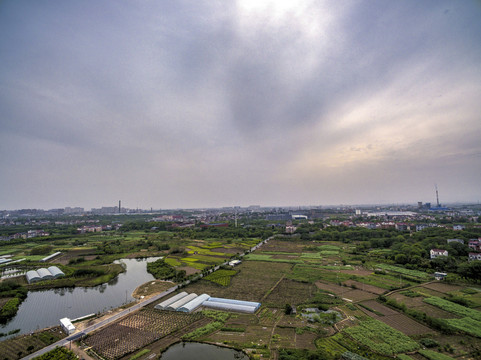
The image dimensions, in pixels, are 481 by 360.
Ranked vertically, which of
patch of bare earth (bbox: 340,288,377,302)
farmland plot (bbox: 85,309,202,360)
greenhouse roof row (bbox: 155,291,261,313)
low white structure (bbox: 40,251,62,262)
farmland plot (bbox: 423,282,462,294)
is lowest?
farmland plot (bbox: 423,282,462,294)

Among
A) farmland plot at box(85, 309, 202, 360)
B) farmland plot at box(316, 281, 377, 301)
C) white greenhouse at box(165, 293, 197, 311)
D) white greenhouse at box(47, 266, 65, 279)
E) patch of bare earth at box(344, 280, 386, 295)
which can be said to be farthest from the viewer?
white greenhouse at box(47, 266, 65, 279)

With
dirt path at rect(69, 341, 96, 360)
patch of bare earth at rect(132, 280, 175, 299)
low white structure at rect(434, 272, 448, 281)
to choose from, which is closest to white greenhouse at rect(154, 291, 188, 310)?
patch of bare earth at rect(132, 280, 175, 299)

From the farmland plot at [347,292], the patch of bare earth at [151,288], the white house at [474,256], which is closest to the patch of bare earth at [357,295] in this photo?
the farmland plot at [347,292]

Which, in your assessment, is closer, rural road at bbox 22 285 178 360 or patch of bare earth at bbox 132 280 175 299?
rural road at bbox 22 285 178 360

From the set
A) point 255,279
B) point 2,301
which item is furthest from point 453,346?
point 2,301

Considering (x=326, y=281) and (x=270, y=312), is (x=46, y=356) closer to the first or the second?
(x=270, y=312)

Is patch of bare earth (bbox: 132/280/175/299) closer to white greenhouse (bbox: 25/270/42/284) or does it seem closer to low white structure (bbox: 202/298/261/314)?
low white structure (bbox: 202/298/261/314)
